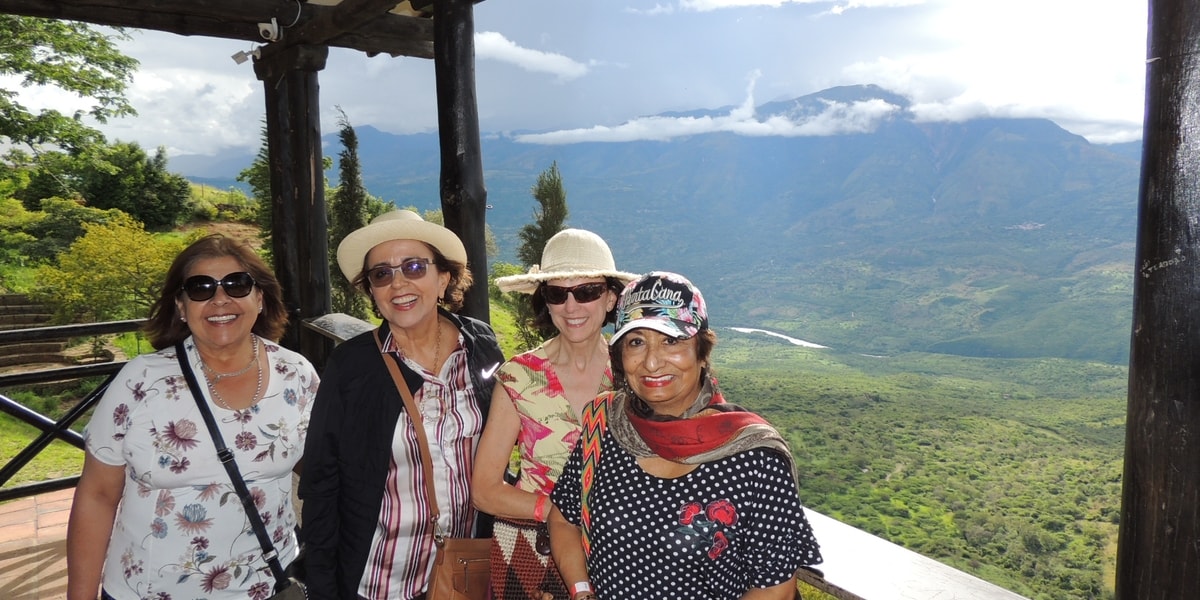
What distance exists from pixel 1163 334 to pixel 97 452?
7.09ft

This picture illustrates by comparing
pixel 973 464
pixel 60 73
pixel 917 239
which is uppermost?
pixel 60 73

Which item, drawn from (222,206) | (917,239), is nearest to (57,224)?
(222,206)

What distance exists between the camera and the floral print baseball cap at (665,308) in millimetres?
1439

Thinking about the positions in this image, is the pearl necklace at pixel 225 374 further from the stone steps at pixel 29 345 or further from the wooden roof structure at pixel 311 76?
the stone steps at pixel 29 345

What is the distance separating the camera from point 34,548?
371 centimetres

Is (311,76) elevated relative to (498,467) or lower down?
elevated

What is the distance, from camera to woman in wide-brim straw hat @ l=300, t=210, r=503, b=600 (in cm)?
179

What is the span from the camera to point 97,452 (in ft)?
5.52

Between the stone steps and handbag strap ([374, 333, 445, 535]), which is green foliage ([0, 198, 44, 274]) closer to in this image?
the stone steps

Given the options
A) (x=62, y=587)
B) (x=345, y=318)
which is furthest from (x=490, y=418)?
(x=345, y=318)

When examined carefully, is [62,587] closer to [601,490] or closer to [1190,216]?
[601,490]

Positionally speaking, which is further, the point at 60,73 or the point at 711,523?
the point at 60,73

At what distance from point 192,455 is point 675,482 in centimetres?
112

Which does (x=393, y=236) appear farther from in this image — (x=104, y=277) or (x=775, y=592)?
(x=104, y=277)
